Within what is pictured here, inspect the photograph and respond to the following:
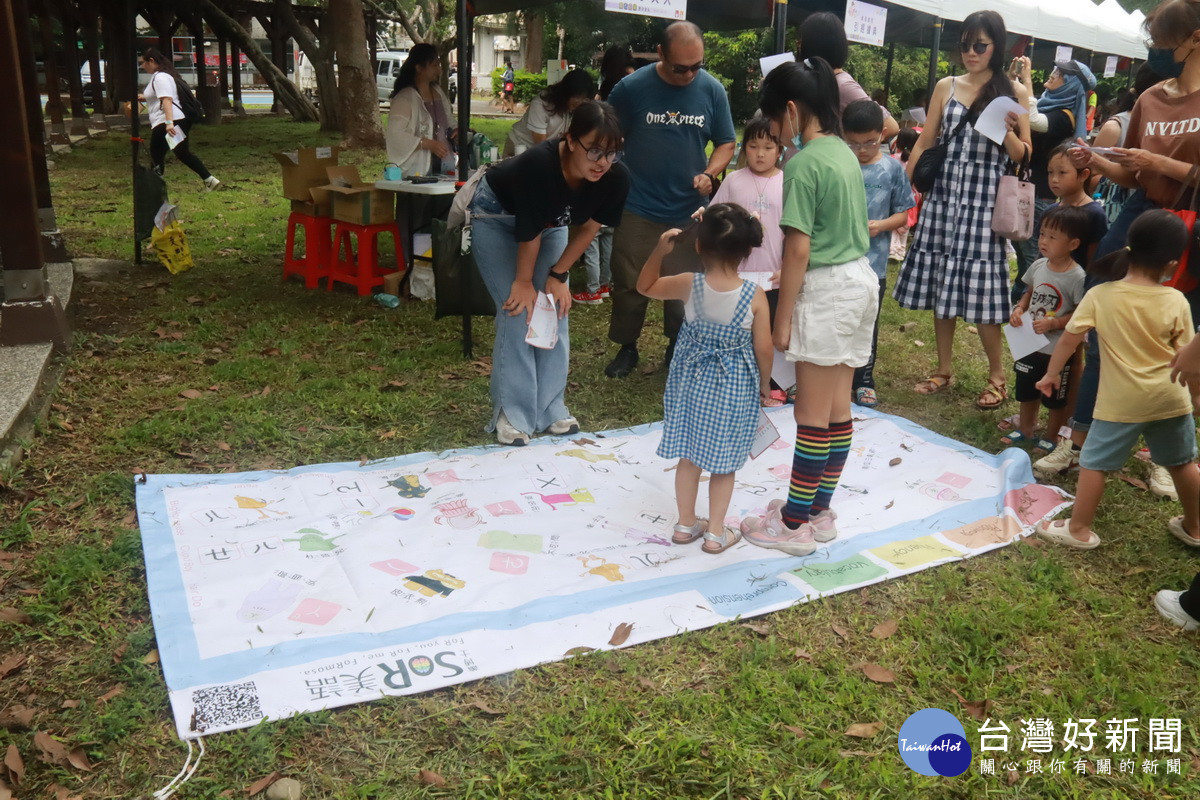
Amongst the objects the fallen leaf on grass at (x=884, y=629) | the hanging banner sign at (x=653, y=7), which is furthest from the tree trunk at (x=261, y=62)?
the fallen leaf on grass at (x=884, y=629)

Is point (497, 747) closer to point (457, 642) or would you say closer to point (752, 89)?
point (457, 642)

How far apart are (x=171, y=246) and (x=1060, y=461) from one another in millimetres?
6209

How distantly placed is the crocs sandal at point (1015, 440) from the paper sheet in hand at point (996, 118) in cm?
140

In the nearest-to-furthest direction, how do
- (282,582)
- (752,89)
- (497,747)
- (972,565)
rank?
(497,747), (282,582), (972,565), (752,89)

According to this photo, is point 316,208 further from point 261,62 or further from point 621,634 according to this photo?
point 261,62

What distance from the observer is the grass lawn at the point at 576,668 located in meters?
2.29

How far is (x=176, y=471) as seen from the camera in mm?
3826

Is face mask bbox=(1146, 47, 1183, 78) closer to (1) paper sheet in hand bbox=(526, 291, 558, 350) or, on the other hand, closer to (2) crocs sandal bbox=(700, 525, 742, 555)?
(2) crocs sandal bbox=(700, 525, 742, 555)

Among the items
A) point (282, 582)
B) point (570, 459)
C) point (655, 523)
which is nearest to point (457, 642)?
point (282, 582)

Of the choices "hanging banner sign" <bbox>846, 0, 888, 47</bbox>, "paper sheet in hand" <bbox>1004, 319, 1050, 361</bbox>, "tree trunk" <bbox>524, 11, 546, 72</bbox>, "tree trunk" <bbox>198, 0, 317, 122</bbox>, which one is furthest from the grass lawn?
"tree trunk" <bbox>524, 11, 546, 72</bbox>

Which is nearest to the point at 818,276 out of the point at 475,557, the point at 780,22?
the point at 475,557

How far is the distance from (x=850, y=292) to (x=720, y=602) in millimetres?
1090

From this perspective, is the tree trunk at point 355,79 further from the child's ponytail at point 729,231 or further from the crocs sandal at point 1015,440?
the child's ponytail at point 729,231

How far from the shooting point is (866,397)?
5.00 m
